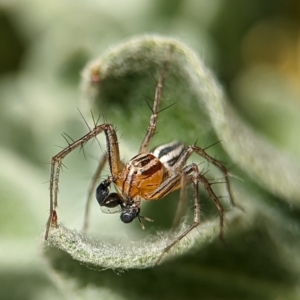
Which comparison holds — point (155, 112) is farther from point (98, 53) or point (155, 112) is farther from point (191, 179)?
point (98, 53)

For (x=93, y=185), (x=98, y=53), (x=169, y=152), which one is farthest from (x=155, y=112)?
(x=98, y=53)

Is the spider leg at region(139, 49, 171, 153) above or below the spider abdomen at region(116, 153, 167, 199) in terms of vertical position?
above

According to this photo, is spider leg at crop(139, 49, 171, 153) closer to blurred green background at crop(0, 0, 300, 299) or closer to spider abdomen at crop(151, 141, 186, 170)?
spider abdomen at crop(151, 141, 186, 170)

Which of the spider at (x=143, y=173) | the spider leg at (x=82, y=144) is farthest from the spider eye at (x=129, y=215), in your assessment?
the spider leg at (x=82, y=144)

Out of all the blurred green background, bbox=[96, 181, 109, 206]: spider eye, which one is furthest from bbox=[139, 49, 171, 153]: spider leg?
the blurred green background

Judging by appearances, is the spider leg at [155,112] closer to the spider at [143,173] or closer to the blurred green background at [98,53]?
the spider at [143,173]

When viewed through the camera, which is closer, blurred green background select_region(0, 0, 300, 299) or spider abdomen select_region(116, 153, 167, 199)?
spider abdomen select_region(116, 153, 167, 199)

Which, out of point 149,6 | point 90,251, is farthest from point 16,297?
point 149,6
